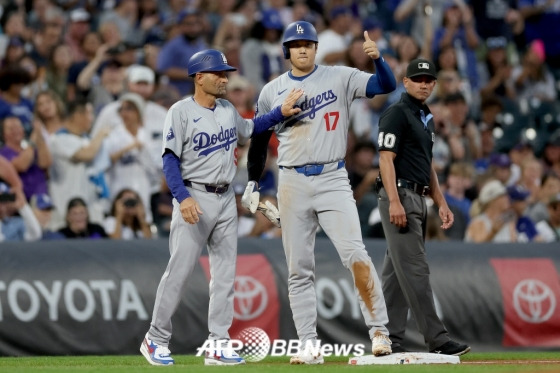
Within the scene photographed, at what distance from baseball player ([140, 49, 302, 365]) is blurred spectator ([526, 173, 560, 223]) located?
19.5ft

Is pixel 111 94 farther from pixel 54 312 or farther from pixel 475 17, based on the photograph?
pixel 475 17

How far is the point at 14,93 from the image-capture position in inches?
558

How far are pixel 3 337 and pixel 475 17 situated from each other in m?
11.9

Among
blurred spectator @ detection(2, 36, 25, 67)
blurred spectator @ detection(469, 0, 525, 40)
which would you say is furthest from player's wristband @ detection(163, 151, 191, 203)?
blurred spectator @ detection(469, 0, 525, 40)

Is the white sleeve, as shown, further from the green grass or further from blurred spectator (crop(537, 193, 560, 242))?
blurred spectator (crop(537, 193, 560, 242))

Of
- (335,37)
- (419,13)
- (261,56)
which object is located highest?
(419,13)

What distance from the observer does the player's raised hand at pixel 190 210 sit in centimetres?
880

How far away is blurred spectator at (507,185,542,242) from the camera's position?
13.7 m

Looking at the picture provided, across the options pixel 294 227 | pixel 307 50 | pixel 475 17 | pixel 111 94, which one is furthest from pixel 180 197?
pixel 475 17

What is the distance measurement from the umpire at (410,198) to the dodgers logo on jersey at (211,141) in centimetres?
116

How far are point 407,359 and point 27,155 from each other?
558 cm

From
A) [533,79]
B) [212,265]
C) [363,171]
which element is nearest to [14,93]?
[363,171]

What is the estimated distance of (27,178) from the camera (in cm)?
1305

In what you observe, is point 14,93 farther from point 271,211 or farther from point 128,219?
point 271,211
